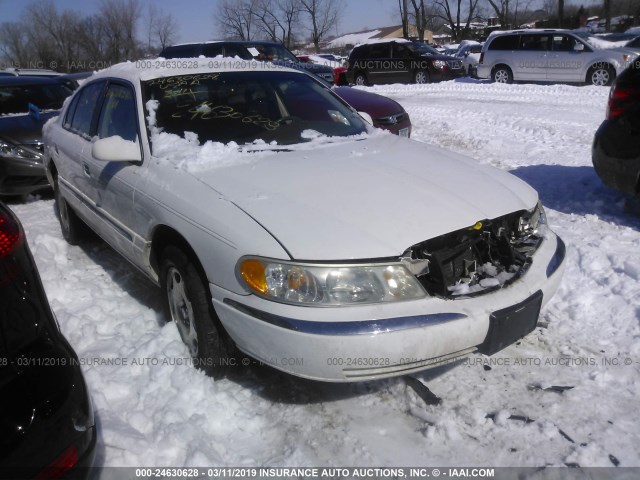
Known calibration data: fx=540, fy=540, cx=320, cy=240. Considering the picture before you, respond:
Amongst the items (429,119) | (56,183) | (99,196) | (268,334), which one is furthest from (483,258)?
(429,119)

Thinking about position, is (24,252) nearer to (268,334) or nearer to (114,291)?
(268,334)

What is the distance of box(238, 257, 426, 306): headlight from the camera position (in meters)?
→ 2.24

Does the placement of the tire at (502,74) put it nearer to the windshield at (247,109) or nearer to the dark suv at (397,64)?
the dark suv at (397,64)

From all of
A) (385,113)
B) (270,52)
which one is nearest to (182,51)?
(270,52)

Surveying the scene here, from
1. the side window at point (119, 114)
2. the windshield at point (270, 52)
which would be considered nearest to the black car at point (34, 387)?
the side window at point (119, 114)

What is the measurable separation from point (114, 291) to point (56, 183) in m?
1.68

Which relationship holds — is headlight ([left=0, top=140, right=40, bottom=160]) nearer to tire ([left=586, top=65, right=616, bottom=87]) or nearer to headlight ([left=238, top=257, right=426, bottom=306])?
headlight ([left=238, top=257, right=426, bottom=306])

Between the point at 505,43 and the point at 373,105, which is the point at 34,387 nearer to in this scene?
the point at 373,105

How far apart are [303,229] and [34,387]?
117 cm

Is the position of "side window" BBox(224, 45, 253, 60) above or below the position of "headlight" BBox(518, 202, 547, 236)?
above

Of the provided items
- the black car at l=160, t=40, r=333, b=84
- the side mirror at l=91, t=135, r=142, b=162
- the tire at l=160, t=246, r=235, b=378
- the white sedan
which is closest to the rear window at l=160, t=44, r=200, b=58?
the black car at l=160, t=40, r=333, b=84

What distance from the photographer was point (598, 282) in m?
3.71

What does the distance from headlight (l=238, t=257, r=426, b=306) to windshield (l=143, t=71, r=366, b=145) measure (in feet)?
4.19

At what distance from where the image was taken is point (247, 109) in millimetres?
3580
